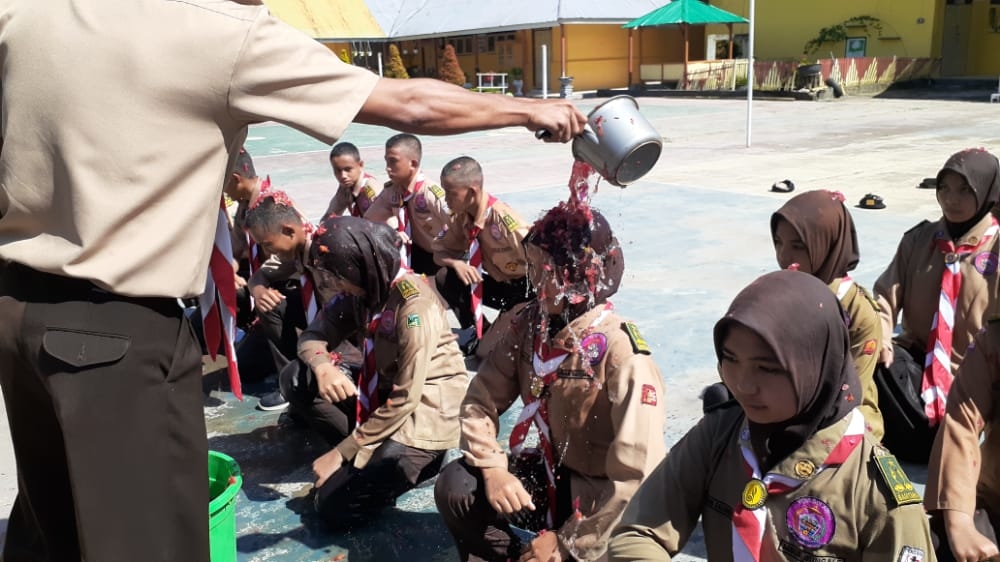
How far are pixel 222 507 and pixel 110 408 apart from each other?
0.79m

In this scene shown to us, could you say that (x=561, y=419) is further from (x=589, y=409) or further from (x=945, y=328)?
(x=945, y=328)

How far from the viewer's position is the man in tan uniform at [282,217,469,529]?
341 cm

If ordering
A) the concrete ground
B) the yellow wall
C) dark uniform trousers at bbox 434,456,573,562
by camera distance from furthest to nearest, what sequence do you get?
the yellow wall
the concrete ground
dark uniform trousers at bbox 434,456,573,562

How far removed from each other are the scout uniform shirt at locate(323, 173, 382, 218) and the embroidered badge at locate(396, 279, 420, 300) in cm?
289

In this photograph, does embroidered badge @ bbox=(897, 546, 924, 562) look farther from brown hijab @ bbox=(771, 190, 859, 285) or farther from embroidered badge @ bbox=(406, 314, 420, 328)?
embroidered badge @ bbox=(406, 314, 420, 328)

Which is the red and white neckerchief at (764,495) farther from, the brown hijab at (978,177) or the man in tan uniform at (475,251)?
the man in tan uniform at (475,251)

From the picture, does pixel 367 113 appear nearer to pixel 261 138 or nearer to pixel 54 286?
pixel 54 286

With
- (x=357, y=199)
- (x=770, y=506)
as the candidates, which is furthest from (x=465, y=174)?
(x=770, y=506)

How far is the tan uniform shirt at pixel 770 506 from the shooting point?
187 centimetres

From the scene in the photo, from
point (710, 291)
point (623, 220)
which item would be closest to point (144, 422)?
point (710, 291)

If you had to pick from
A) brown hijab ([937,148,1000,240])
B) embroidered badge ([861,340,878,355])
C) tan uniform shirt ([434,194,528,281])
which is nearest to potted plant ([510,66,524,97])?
tan uniform shirt ([434,194,528,281])

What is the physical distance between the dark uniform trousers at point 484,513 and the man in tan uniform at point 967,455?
114 cm


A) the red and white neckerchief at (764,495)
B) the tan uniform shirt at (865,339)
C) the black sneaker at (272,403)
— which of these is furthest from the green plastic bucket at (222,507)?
the tan uniform shirt at (865,339)

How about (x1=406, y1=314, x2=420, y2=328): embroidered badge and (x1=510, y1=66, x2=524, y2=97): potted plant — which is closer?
(x1=406, y1=314, x2=420, y2=328): embroidered badge
